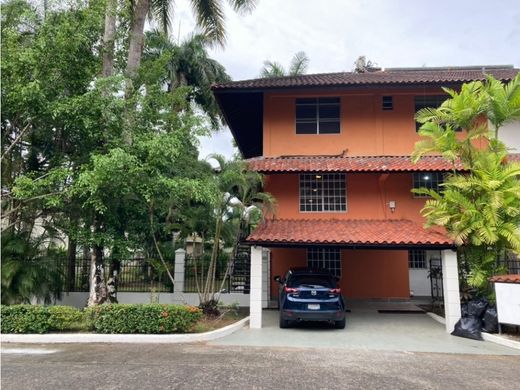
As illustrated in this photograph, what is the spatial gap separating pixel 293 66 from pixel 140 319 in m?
24.0

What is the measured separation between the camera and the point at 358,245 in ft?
37.7

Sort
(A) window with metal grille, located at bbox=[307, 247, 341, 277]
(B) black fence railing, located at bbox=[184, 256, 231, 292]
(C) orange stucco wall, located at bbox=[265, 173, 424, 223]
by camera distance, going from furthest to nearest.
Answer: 1. (A) window with metal grille, located at bbox=[307, 247, 341, 277]
2. (C) orange stucco wall, located at bbox=[265, 173, 424, 223]
3. (B) black fence railing, located at bbox=[184, 256, 231, 292]

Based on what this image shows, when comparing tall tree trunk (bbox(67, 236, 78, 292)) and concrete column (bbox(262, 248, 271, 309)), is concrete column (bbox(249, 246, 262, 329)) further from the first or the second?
tall tree trunk (bbox(67, 236, 78, 292))

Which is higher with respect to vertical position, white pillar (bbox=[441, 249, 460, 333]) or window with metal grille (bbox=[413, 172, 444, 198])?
window with metal grille (bbox=[413, 172, 444, 198])

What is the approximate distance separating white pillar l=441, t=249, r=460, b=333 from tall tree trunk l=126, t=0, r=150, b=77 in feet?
36.9

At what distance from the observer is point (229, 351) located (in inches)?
324

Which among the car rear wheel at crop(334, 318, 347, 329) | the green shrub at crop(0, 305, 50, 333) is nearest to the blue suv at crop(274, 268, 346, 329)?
the car rear wheel at crop(334, 318, 347, 329)

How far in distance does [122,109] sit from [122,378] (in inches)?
280

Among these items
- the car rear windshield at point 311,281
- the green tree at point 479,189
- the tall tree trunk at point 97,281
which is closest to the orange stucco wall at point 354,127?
the green tree at point 479,189

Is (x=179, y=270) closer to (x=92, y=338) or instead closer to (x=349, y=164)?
(x=92, y=338)

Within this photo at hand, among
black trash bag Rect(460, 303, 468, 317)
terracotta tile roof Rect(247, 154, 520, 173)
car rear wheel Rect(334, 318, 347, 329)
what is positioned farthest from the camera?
terracotta tile roof Rect(247, 154, 520, 173)

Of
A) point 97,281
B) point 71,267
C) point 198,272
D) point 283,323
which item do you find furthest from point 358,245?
point 71,267

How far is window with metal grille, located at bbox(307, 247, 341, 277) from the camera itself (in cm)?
1530

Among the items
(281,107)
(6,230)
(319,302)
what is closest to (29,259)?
(6,230)
